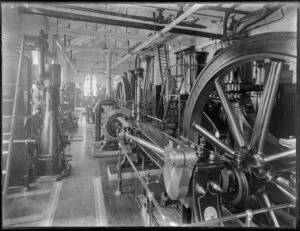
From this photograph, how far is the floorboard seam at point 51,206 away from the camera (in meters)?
1.63

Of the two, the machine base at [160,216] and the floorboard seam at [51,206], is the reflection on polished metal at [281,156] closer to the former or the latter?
the machine base at [160,216]

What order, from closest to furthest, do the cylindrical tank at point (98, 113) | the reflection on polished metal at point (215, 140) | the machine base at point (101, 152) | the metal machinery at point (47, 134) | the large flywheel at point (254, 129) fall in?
the large flywheel at point (254, 129), the reflection on polished metal at point (215, 140), the metal machinery at point (47, 134), the machine base at point (101, 152), the cylindrical tank at point (98, 113)

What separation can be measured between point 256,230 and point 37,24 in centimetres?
423

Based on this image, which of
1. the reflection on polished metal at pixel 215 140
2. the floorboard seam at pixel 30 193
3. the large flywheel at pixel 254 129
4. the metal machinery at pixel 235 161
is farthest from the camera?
the floorboard seam at pixel 30 193

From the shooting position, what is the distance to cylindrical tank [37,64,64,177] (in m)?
2.46

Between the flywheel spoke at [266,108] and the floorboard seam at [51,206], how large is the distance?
1697mm

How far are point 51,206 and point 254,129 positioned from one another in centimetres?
186

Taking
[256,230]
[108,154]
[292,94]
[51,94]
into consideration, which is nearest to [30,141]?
[51,94]

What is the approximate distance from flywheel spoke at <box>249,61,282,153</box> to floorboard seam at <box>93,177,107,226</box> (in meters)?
1.32

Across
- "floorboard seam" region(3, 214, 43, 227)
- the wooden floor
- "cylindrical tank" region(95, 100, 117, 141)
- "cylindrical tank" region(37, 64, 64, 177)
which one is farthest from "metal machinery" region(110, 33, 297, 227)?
"cylindrical tank" region(95, 100, 117, 141)

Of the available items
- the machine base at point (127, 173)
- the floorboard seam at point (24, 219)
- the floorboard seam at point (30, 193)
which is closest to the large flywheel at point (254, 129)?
the machine base at point (127, 173)

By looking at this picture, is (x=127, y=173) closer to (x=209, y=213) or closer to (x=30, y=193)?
(x=30, y=193)

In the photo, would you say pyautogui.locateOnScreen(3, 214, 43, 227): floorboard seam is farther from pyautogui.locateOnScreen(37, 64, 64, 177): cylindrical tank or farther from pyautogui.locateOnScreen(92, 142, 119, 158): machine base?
pyautogui.locateOnScreen(92, 142, 119, 158): machine base

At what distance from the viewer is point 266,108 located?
146 cm
